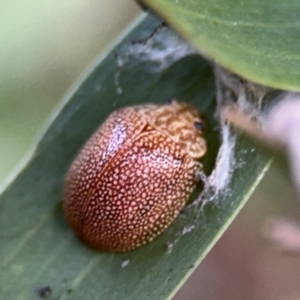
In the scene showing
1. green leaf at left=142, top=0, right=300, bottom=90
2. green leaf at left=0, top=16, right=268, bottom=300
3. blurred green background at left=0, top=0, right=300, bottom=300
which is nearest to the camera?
green leaf at left=142, top=0, right=300, bottom=90

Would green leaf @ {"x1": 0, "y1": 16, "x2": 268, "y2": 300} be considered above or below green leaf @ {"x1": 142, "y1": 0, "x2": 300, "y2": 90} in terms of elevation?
below

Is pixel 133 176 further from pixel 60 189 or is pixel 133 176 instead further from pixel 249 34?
pixel 249 34

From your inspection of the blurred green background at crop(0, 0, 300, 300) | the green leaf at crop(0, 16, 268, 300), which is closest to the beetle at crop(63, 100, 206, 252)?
the green leaf at crop(0, 16, 268, 300)

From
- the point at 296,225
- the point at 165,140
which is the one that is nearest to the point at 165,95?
the point at 165,140

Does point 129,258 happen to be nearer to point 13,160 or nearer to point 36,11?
point 13,160

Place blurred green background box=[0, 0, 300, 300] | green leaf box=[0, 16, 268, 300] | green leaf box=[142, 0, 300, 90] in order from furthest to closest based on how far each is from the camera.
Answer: blurred green background box=[0, 0, 300, 300]
green leaf box=[0, 16, 268, 300]
green leaf box=[142, 0, 300, 90]

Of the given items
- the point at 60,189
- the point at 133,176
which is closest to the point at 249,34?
the point at 133,176

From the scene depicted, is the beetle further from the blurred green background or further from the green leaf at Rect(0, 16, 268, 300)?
the blurred green background
